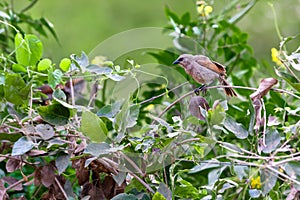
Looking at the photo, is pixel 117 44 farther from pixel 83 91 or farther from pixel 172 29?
pixel 172 29

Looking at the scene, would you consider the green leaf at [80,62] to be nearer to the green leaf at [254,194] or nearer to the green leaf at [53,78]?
the green leaf at [53,78]

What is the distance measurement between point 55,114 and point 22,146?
0.16 ft

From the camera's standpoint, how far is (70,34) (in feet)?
7.21

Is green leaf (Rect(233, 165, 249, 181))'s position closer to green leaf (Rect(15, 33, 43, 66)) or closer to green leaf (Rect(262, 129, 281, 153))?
green leaf (Rect(262, 129, 281, 153))

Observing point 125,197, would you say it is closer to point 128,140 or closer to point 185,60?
point 128,140

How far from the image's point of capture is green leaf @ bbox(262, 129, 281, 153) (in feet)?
1.78

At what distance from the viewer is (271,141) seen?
1.81ft

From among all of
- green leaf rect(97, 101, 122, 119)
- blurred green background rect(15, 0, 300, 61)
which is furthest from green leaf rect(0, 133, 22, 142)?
blurred green background rect(15, 0, 300, 61)

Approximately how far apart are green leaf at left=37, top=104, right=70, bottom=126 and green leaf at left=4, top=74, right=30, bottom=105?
56mm

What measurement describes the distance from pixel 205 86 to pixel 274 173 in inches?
5.3

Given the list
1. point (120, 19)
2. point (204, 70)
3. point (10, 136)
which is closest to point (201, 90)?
point (204, 70)

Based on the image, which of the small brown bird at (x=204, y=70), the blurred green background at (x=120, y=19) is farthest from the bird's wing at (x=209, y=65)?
the blurred green background at (x=120, y=19)

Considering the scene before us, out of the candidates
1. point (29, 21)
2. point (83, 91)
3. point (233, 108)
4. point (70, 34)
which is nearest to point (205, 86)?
point (233, 108)

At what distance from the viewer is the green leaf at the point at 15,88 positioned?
597 mm
